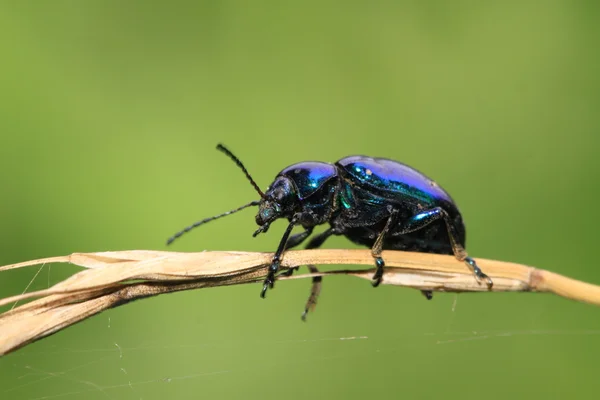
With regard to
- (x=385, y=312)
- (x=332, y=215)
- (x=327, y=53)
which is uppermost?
(x=327, y=53)

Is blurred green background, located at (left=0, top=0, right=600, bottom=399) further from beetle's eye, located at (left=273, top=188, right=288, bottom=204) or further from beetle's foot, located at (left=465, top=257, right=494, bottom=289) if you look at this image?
beetle's foot, located at (left=465, top=257, right=494, bottom=289)

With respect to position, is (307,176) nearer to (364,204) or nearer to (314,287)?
(364,204)

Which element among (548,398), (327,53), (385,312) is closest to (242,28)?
(327,53)

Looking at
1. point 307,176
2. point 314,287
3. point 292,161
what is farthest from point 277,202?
point 292,161

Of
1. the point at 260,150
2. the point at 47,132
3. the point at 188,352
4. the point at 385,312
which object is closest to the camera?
the point at 188,352

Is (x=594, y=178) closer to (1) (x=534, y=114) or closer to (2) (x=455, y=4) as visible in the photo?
(1) (x=534, y=114)

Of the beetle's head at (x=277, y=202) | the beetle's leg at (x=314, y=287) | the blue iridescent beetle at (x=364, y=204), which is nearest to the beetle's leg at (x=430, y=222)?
the blue iridescent beetle at (x=364, y=204)

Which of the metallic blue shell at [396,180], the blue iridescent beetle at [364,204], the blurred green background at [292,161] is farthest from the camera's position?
the blurred green background at [292,161]

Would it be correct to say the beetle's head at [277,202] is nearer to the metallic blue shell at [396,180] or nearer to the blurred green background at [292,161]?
the metallic blue shell at [396,180]
